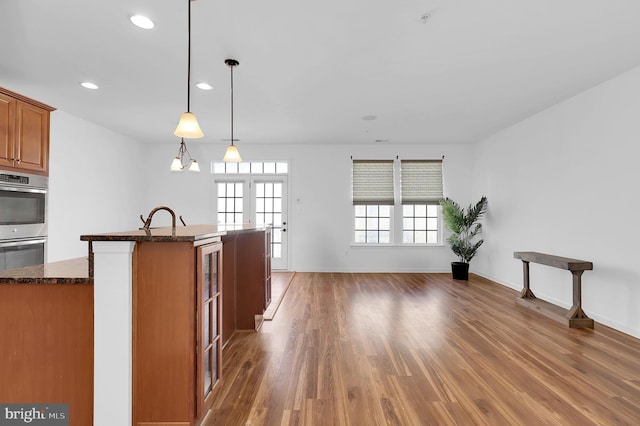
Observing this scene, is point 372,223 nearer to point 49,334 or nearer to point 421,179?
point 421,179

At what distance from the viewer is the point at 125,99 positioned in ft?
13.6

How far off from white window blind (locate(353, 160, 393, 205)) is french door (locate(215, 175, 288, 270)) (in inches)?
62.9

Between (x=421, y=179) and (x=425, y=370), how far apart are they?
489 centimetres

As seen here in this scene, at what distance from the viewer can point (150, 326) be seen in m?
1.66

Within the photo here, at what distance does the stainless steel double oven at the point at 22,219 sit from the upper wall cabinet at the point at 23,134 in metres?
0.12

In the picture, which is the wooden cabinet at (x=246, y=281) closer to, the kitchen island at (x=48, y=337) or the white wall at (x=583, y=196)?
the kitchen island at (x=48, y=337)

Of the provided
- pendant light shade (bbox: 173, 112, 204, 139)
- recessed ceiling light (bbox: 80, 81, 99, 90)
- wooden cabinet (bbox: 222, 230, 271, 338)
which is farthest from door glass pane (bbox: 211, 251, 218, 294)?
recessed ceiling light (bbox: 80, 81, 99, 90)

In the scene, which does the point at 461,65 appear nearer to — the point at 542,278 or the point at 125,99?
the point at 542,278

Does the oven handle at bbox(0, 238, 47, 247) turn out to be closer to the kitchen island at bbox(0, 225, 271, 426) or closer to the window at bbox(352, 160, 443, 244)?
the kitchen island at bbox(0, 225, 271, 426)

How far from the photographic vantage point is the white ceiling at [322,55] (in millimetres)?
2312

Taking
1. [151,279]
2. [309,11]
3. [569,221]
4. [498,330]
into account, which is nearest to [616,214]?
[569,221]

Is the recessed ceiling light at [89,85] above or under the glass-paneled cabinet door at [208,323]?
above

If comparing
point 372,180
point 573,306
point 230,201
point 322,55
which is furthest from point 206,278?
point 372,180

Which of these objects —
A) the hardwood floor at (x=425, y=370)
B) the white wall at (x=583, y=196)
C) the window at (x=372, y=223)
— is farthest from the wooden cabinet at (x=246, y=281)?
the white wall at (x=583, y=196)
